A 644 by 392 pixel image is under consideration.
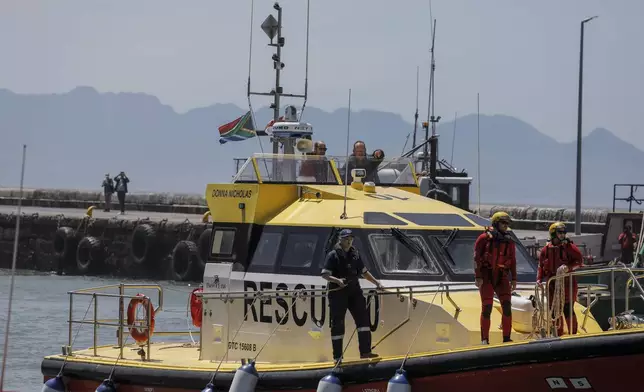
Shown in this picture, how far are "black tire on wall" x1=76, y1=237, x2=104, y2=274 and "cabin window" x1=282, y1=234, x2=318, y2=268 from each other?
2459 centimetres

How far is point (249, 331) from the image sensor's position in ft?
38.3

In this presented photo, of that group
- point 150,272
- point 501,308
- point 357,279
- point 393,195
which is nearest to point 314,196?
point 393,195

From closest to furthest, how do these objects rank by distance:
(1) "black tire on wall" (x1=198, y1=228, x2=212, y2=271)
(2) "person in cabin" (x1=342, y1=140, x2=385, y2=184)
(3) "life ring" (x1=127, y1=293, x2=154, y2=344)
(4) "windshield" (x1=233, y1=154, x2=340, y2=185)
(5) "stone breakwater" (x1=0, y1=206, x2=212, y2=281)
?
(4) "windshield" (x1=233, y1=154, x2=340, y2=185)
(3) "life ring" (x1=127, y1=293, x2=154, y2=344)
(2) "person in cabin" (x1=342, y1=140, x2=385, y2=184)
(1) "black tire on wall" (x1=198, y1=228, x2=212, y2=271)
(5) "stone breakwater" (x1=0, y1=206, x2=212, y2=281)

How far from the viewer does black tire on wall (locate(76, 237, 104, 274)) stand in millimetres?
35344

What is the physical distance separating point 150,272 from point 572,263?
25095 mm

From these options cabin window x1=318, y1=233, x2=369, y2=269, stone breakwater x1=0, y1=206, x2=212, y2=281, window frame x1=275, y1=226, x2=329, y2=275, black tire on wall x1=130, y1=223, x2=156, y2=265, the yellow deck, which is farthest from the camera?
black tire on wall x1=130, y1=223, x2=156, y2=265

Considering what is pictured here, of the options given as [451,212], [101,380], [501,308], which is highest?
[451,212]

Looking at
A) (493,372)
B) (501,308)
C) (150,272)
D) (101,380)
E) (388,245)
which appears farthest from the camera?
(150,272)

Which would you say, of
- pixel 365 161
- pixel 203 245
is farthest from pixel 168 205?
pixel 365 161

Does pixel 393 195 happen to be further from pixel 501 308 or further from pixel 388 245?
pixel 501 308

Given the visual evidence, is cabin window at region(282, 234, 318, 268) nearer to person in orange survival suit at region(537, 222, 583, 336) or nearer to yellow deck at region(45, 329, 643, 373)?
yellow deck at region(45, 329, 643, 373)

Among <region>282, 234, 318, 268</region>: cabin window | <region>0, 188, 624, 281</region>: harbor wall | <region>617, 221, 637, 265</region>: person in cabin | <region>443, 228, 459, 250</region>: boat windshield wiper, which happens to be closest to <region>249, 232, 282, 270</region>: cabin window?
<region>282, 234, 318, 268</region>: cabin window

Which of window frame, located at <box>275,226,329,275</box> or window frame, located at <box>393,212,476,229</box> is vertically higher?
window frame, located at <box>393,212,476,229</box>

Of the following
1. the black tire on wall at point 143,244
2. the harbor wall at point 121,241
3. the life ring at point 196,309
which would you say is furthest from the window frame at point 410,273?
the black tire on wall at point 143,244
